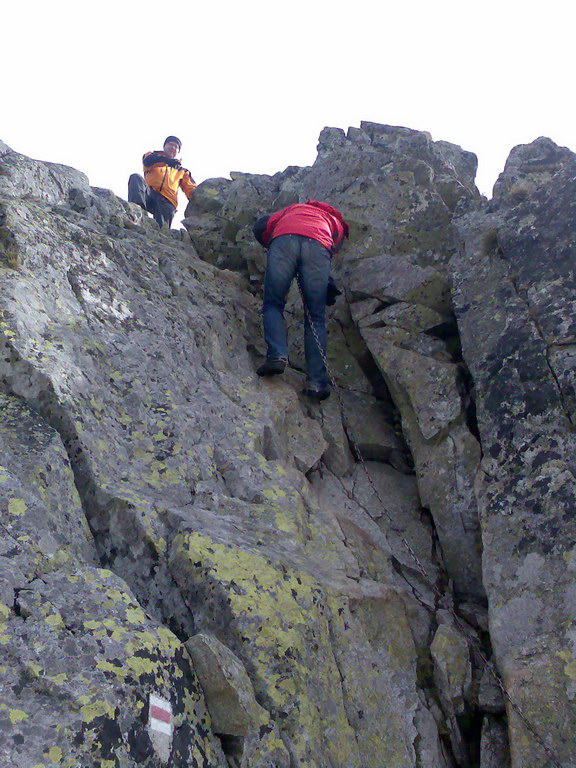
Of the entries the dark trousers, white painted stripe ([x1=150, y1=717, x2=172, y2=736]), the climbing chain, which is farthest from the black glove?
white painted stripe ([x1=150, y1=717, x2=172, y2=736])

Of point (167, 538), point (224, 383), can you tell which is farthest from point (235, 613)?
point (224, 383)

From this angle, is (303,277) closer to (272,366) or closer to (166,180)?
(272,366)

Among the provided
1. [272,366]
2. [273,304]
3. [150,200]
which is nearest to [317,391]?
[272,366]

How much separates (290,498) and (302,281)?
14.3 feet

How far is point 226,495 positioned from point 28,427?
2.25m

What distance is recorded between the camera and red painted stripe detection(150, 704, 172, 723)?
444 cm

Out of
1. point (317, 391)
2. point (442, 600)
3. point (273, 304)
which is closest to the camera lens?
point (442, 600)

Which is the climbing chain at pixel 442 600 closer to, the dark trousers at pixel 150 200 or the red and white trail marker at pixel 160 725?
the red and white trail marker at pixel 160 725

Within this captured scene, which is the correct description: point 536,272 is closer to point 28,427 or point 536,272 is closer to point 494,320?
point 494,320

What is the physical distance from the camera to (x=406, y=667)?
651 centimetres

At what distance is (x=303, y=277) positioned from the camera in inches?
416

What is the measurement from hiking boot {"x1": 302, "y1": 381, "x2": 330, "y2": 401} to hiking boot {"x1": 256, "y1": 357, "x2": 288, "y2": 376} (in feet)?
1.59

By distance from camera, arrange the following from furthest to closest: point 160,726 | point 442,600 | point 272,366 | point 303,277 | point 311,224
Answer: point 311,224 < point 303,277 < point 272,366 < point 442,600 < point 160,726

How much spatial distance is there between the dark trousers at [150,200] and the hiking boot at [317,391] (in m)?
7.84
